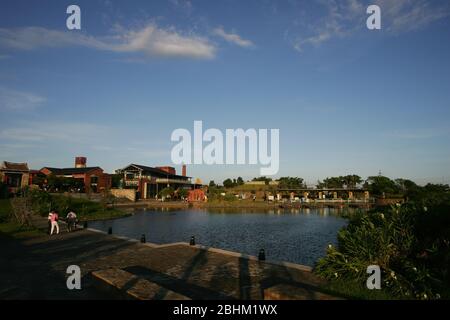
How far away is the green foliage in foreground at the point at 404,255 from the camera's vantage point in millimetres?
8430

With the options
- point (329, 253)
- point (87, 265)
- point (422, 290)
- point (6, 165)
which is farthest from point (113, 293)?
point (6, 165)

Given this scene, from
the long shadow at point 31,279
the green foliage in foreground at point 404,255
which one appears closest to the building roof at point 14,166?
the long shadow at point 31,279

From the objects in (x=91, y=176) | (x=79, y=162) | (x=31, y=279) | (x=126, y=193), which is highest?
(x=79, y=162)

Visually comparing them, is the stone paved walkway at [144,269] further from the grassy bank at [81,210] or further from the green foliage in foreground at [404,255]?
the grassy bank at [81,210]

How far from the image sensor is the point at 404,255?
999 centimetres

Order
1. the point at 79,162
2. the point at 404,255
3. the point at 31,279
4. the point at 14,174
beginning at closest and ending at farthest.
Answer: the point at 404,255 < the point at 31,279 < the point at 14,174 < the point at 79,162

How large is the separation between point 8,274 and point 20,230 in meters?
13.0

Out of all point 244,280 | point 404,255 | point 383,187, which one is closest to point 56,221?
point 244,280

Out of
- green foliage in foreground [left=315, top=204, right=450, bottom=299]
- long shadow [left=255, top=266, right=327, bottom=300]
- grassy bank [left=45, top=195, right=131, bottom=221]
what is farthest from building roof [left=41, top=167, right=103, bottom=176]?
green foliage in foreground [left=315, top=204, right=450, bottom=299]

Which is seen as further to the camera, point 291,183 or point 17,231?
point 291,183

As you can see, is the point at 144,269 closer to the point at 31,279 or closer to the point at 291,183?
the point at 31,279

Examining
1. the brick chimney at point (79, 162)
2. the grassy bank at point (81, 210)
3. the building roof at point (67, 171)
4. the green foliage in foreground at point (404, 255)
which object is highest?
the brick chimney at point (79, 162)

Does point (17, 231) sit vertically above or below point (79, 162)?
below
